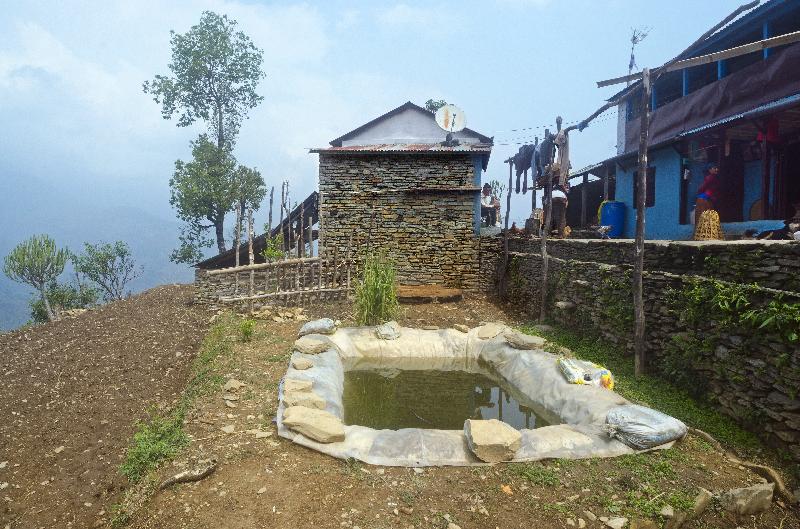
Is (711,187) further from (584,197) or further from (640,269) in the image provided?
(584,197)

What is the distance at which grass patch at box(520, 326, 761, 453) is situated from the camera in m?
4.63

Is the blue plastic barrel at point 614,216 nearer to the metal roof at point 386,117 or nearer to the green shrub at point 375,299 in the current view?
the metal roof at point 386,117

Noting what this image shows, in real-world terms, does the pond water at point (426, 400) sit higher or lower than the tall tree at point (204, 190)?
lower

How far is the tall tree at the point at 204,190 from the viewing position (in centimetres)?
1962

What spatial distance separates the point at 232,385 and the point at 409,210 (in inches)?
350

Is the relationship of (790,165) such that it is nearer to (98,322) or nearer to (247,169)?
(98,322)

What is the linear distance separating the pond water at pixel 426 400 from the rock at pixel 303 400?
0.68m

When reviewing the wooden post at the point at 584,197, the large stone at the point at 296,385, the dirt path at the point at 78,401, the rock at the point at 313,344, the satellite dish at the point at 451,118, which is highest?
the satellite dish at the point at 451,118

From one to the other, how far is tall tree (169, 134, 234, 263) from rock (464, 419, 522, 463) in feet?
60.4

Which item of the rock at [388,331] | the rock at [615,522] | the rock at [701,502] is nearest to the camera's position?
the rock at [615,522]

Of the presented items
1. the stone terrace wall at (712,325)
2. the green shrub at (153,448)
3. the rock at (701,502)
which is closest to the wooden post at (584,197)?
the stone terrace wall at (712,325)

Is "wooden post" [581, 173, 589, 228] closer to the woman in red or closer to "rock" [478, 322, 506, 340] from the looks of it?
the woman in red

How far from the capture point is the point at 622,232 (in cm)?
1527

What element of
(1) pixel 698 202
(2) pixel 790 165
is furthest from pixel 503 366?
(2) pixel 790 165
